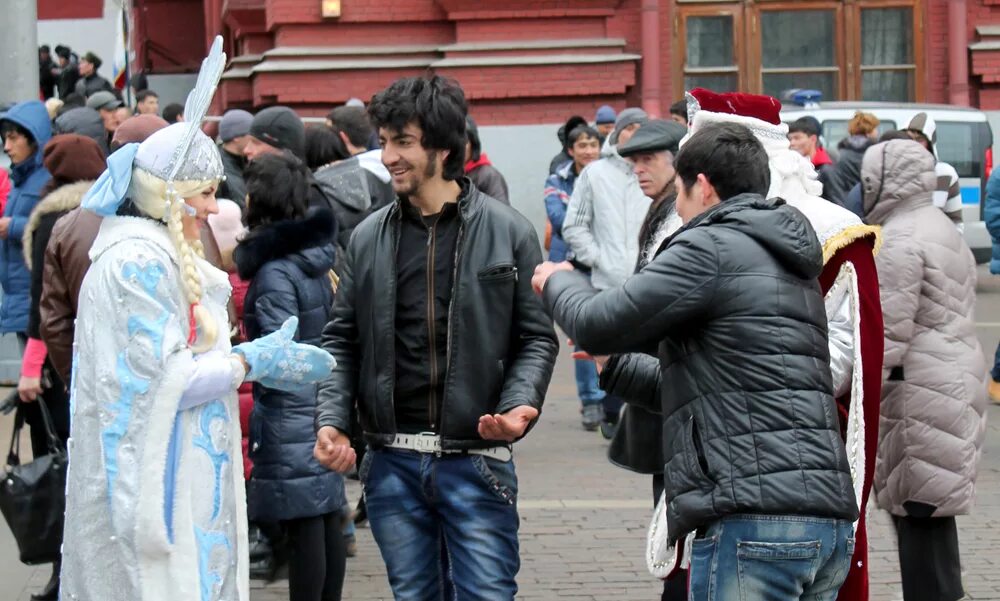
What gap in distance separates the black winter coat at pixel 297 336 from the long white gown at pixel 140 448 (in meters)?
1.12

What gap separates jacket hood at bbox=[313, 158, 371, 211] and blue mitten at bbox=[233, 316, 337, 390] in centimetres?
306

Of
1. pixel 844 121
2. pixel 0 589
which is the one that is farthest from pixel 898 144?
pixel 844 121

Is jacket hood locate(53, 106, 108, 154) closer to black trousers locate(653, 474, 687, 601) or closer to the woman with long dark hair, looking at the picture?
the woman with long dark hair

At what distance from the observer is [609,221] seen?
31.7 feet

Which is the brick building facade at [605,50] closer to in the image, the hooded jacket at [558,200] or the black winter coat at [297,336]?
the hooded jacket at [558,200]

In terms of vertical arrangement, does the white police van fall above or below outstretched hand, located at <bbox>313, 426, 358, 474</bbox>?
above

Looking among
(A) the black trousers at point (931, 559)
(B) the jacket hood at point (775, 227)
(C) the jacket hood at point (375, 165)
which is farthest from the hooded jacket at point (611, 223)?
(B) the jacket hood at point (775, 227)

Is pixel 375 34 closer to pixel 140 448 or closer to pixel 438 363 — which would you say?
pixel 438 363

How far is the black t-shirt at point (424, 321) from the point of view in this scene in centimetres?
461

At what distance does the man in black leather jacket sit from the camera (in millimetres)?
4598

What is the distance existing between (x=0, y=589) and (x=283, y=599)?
1209 mm

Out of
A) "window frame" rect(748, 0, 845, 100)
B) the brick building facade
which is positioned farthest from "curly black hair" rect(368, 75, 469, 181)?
"window frame" rect(748, 0, 845, 100)

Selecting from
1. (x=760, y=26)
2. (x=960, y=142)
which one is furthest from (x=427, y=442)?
(x=760, y=26)

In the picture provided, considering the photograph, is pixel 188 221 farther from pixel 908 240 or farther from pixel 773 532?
pixel 908 240
